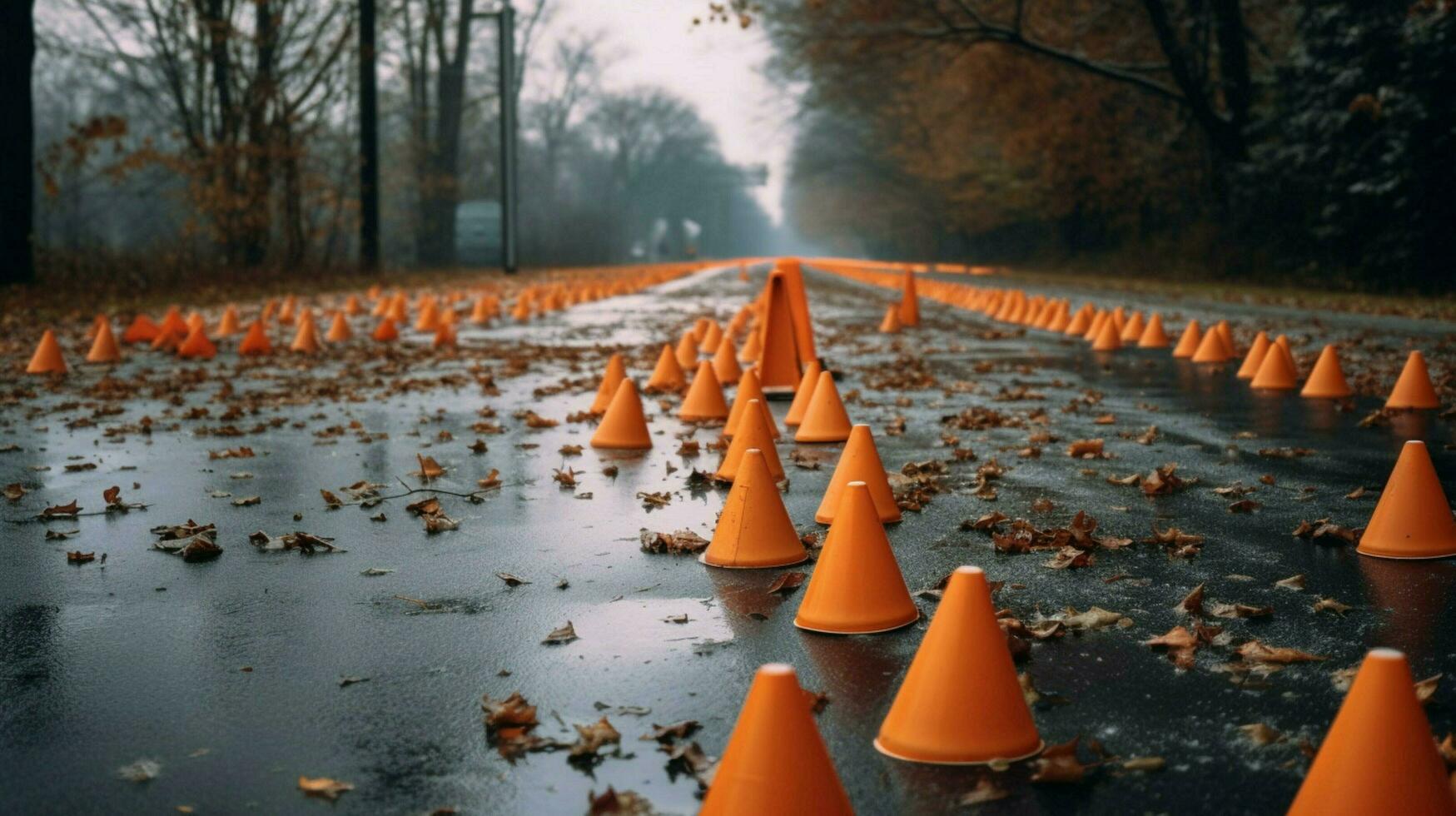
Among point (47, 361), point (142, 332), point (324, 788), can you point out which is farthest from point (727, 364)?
point (324, 788)

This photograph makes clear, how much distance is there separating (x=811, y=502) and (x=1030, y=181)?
46190 millimetres

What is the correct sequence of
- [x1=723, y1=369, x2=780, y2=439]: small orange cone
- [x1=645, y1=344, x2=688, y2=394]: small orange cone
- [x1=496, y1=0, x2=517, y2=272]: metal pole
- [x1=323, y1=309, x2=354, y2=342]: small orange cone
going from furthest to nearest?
1. [x1=496, y1=0, x2=517, y2=272]: metal pole
2. [x1=323, y1=309, x2=354, y2=342]: small orange cone
3. [x1=645, y1=344, x2=688, y2=394]: small orange cone
4. [x1=723, y1=369, x2=780, y2=439]: small orange cone

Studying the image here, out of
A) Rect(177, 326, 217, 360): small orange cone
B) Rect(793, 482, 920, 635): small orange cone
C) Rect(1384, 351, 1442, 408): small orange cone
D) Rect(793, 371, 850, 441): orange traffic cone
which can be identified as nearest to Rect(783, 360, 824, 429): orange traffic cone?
Rect(793, 371, 850, 441): orange traffic cone

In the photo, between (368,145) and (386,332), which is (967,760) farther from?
(368,145)

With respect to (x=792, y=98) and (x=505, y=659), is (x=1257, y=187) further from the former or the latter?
(x=505, y=659)

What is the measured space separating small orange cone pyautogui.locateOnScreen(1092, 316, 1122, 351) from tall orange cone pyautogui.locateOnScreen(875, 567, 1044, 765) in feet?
44.1

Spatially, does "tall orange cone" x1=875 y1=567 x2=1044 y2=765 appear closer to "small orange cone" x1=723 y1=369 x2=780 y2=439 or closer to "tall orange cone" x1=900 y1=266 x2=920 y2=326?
"small orange cone" x1=723 y1=369 x2=780 y2=439

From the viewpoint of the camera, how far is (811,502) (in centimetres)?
697

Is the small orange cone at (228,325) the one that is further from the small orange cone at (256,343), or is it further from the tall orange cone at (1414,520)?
the tall orange cone at (1414,520)

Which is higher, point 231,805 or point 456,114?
point 456,114

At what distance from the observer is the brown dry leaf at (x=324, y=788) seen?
10.9ft

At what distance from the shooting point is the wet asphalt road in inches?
134

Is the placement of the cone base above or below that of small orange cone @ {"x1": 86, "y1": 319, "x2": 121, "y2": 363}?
above

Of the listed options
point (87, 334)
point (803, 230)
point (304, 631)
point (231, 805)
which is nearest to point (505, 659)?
point (304, 631)
